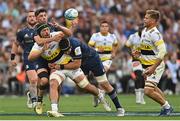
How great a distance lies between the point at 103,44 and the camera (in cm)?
2256

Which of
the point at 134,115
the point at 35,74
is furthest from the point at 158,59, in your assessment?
the point at 35,74

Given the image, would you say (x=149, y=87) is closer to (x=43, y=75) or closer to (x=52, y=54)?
(x=52, y=54)

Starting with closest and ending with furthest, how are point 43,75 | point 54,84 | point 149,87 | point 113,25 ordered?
1. point 54,84
2. point 149,87
3. point 43,75
4. point 113,25

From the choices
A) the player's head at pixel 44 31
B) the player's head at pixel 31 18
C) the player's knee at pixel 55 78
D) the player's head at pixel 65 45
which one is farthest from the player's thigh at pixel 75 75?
the player's head at pixel 31 18

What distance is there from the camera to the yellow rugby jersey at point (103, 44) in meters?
22.5

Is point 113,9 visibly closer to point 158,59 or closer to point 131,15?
point 131,15

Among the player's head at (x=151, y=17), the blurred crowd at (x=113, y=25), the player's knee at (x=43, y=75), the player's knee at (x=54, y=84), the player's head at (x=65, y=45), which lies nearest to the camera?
the player's knee at (x=54, y=84)

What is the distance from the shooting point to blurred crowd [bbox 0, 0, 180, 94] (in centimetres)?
2908

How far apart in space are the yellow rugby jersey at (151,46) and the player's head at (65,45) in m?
1.70

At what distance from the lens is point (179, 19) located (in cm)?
3241

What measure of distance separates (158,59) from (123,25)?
1593 cm

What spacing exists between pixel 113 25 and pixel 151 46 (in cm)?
1521

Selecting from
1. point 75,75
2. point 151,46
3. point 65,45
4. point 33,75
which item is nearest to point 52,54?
point 65,45

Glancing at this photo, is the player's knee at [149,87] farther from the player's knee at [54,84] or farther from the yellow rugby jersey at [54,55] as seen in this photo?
the player's knee at [54,84]
